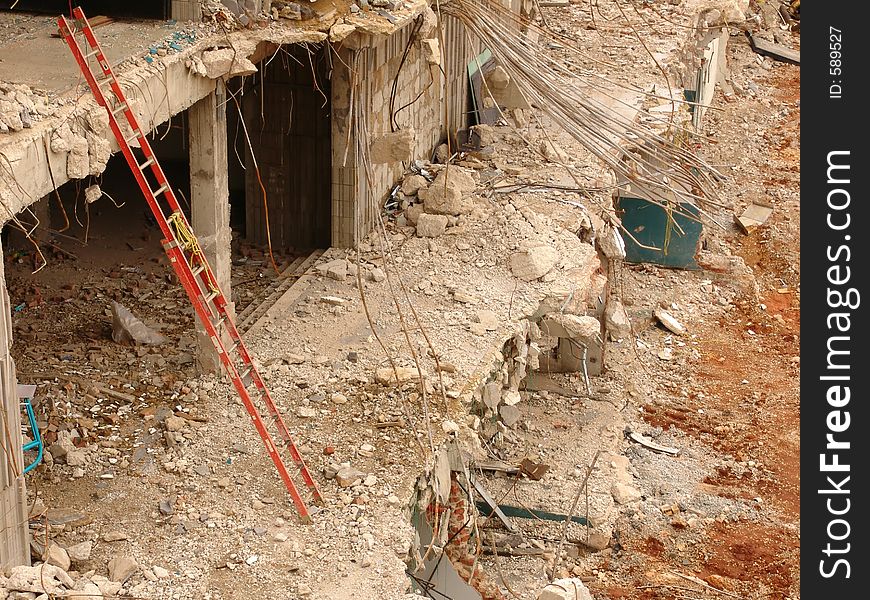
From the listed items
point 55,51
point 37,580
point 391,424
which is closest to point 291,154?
point 55,51

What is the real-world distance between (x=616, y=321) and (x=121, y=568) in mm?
8367

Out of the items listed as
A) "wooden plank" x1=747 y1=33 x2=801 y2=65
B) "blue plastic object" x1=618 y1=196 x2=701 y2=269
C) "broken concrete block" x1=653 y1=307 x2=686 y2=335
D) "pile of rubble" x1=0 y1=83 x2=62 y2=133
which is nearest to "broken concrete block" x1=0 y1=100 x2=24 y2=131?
"pile of rubble" x1=0 y1=83 x2=62 y2=133

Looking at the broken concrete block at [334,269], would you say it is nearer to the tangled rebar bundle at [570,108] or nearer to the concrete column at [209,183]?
the concrete column at [209,183]

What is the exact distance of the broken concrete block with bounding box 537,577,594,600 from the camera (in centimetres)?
776

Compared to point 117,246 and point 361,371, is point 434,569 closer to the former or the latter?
point 361,371

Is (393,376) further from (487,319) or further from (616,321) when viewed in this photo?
(616,321)

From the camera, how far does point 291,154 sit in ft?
43.4

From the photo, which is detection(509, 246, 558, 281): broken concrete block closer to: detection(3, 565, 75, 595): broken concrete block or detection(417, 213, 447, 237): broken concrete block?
detection(417, 213, 447, 237): broken concrete block

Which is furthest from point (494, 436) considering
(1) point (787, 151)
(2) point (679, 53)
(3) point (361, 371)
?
(1) point (787, 151)

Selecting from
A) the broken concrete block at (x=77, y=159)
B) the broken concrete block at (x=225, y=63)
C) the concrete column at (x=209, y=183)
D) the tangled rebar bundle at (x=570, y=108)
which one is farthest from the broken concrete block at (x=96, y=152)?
the tangled rebar bundle at (x=570, y=108)

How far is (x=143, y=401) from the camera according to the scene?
9953 mm

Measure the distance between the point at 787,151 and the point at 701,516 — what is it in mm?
11845

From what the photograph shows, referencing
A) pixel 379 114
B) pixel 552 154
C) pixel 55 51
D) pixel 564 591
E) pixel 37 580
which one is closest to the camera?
pixel 37 580

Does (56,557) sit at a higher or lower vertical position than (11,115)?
lower
